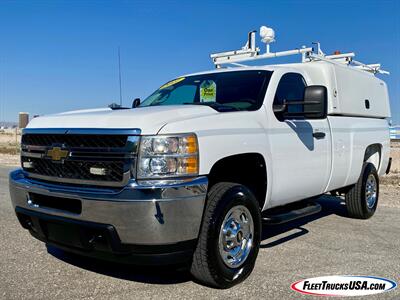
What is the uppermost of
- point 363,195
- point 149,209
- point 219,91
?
point 219,91

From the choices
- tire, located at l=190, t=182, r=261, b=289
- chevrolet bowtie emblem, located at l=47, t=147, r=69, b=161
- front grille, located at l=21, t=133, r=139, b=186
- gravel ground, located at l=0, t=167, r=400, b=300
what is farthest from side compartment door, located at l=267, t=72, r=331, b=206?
chevrolet bowtie emblem, located at l=47, t=147, r=69, b=161

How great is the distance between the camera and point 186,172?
3258 millimetres

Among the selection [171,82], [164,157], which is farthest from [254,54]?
[164,157]

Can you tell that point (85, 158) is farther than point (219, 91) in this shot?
No

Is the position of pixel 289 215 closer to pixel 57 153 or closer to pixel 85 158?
pixel 85 158

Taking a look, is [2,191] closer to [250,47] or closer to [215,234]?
[250,47]

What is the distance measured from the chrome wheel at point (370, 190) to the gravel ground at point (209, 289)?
694 mm

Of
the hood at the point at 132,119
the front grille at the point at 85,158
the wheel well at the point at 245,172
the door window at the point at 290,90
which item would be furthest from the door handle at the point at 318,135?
the front grille at the point at 85,158

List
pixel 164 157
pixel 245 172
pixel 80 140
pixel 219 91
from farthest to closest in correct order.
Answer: pixel 219 91 → pixel 245 172 → pixel 80 140 → pixel 164 157

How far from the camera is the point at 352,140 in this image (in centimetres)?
587

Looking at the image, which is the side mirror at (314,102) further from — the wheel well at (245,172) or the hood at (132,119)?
the hood at (132,119)

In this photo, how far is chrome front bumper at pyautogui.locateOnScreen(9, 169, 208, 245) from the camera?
10.1 ft

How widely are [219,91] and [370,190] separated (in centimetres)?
342

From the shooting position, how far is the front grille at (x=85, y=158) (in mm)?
3203
